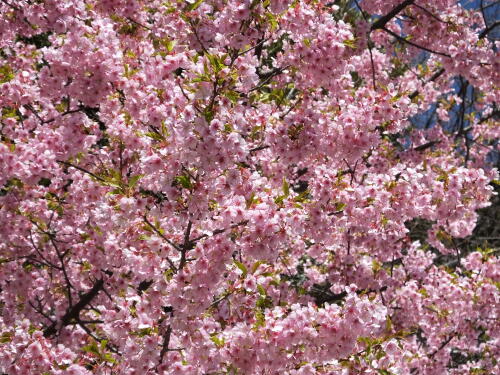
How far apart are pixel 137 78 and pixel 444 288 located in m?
4.26

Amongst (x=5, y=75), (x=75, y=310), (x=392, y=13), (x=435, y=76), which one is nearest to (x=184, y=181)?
(x=5, y=75)

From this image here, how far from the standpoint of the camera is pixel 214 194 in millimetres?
3691

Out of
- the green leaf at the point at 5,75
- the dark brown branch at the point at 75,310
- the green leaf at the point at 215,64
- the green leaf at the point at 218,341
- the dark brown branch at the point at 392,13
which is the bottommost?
the green leaf at the point at 218,341

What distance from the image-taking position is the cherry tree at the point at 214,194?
3693 mm

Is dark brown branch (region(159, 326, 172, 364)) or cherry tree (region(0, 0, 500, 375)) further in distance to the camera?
dark brown branch (region(159, 326, 172, 364))

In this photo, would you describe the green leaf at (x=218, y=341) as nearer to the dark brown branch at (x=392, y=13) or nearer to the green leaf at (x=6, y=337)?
the green leaf at (x=6, y=337)

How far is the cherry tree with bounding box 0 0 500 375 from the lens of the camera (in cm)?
369

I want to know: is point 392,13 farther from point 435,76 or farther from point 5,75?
point 5,75

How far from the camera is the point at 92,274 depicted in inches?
229

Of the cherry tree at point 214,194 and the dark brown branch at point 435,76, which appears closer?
the cherry tree at point 214,194

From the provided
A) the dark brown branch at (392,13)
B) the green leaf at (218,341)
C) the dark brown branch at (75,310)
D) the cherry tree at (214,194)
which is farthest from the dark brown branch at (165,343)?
the dark brown branch at (392,13)

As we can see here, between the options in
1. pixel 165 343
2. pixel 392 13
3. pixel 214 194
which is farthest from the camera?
pixel 392 13

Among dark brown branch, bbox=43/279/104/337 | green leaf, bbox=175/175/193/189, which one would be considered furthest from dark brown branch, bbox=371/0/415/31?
dark brown branch, bbox=43/279/104/337

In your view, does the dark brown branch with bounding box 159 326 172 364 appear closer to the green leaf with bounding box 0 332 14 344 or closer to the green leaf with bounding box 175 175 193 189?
the green leaf with bounding box 175 175 193 189
